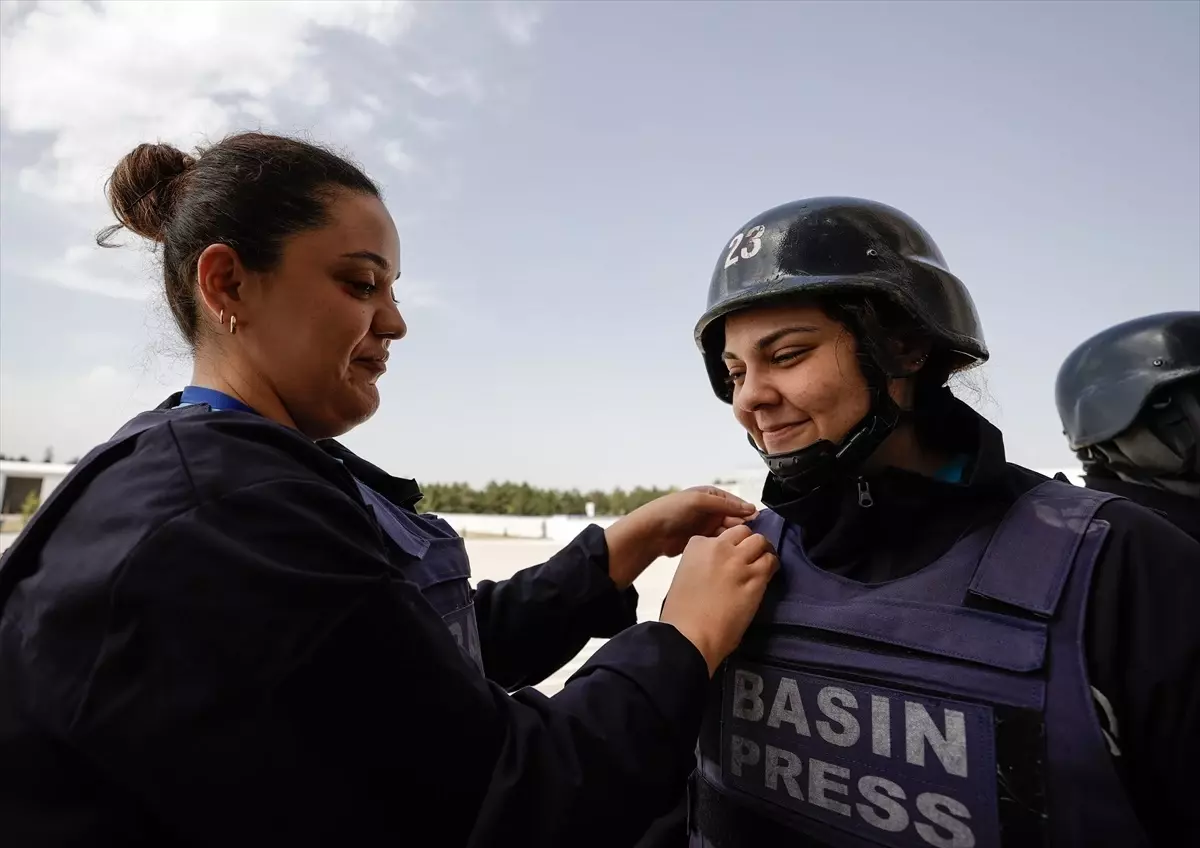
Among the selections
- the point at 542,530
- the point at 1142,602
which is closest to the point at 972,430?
the point at 1142,602

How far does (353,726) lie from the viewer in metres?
0.94

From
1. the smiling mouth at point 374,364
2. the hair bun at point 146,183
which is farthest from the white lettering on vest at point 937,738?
the hair bun at point 146,183

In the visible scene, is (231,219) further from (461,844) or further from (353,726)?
(461,844)

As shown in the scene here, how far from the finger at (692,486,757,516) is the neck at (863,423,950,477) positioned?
0.45 m

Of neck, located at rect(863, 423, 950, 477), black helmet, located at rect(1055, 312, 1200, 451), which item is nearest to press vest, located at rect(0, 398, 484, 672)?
neck, located at rect(863, 423, 950, 477)

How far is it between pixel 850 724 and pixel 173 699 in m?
1.18

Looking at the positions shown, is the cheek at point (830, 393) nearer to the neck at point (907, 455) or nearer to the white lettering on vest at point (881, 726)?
the neck at point (907, 455)

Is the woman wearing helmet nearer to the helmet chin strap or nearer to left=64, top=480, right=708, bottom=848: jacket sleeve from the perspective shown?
the helmet chin strap

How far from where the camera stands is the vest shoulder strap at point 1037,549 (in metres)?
1.30

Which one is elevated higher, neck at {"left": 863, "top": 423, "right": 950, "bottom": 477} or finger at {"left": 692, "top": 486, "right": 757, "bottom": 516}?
neck at {"left": 863, "top": 423, "right": 950, "bottom": 477}

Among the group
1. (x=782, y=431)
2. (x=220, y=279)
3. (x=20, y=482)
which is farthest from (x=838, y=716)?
(x=20, y=482)

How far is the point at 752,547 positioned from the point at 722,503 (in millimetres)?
519

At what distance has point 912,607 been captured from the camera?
145 centimetres

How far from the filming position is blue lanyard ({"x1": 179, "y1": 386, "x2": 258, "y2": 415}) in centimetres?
139
